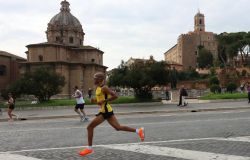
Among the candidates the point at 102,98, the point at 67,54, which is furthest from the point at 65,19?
the point at 102,98

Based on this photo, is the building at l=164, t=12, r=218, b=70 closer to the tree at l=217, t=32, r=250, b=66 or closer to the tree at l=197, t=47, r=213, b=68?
the tree at l=197, t=47, r=213, b=68

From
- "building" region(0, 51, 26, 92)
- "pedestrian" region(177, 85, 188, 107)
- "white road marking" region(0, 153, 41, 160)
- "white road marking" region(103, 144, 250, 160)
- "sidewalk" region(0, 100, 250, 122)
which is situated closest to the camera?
"white road marking" region(103, 144, 250, 160)

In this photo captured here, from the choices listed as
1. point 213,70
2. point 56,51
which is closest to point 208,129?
point 56,51

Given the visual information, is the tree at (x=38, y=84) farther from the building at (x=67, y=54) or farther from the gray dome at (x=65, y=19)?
the gray dome at (x=65, y=19)

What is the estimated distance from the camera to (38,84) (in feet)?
120

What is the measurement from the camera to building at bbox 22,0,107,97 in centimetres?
6469

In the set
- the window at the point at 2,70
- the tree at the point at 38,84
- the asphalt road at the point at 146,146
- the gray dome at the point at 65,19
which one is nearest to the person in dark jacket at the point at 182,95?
the tree at the point at 38,84

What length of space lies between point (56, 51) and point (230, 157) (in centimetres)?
6118

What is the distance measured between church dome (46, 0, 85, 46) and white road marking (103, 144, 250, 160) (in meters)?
66.3

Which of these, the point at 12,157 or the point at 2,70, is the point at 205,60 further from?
the point at 12,157

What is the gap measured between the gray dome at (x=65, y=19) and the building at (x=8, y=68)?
34.3 feet

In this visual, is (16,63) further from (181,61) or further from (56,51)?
(181,61)

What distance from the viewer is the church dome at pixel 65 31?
72938 millimetres

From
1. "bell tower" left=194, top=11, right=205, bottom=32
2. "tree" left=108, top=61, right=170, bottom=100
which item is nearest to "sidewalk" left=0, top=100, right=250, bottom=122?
"tree" left=108, top=61, right=170, bottom=100
